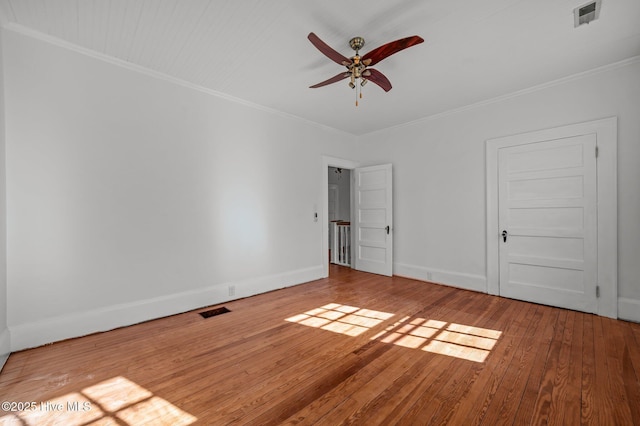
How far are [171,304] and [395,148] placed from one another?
449 cm

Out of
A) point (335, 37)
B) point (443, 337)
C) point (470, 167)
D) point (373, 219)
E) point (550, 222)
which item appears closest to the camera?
point (335, 37)

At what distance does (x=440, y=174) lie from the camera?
15.2 feet

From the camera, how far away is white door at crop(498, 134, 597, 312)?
3301 millimetres

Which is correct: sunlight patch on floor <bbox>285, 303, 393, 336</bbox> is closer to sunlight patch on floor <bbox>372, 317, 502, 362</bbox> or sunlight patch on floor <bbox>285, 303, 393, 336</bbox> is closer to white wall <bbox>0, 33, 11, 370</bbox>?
sunlight patch on floor <bbox>372, 317, 502, 362</bbox>

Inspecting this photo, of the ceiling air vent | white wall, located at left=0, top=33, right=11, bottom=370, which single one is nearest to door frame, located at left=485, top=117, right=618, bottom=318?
the ceiling air vent

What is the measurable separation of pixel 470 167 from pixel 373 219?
194 cm

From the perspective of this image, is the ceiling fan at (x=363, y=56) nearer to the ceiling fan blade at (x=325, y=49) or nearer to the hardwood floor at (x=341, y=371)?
the ceiling fan blade at (x=325, y=49)

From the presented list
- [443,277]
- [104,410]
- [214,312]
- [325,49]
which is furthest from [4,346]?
[443,277]

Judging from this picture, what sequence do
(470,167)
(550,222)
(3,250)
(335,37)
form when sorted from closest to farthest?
(3,250)
(335,37)
(550,222)
(470,167)

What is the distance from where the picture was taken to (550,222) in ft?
11.7

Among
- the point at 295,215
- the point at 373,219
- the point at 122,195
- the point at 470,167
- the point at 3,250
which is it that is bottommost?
the point at 3,250

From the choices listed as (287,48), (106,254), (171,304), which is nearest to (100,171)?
(106,254)

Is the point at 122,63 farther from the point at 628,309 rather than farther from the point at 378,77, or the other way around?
the point at 628,309

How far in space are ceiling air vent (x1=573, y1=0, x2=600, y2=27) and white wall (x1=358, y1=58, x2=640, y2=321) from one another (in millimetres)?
1321
